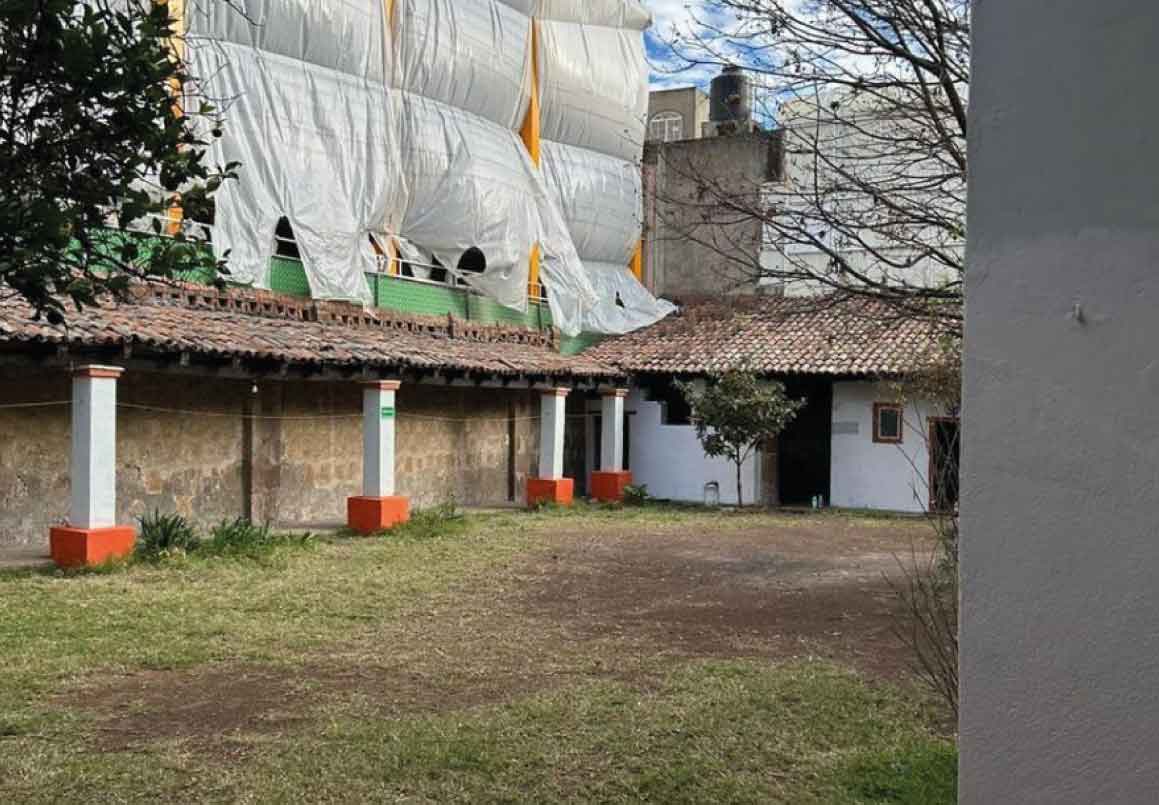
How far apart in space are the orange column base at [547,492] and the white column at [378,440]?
4175mm

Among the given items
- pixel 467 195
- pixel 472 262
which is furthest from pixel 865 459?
pixel 467 195

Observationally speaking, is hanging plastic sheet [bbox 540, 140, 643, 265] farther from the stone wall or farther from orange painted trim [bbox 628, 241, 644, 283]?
the stone wall

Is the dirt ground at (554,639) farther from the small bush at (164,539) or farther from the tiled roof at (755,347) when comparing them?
the tiled roof at (755,347)

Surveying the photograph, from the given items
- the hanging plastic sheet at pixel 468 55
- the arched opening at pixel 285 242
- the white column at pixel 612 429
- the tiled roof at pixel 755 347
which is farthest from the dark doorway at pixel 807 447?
the arched opening at pixel 285 242

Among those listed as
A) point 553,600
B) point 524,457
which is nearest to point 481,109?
point 524,457

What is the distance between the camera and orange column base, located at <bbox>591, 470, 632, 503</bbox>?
21.2 m

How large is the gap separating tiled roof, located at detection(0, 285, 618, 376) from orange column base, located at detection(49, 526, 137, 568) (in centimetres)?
199

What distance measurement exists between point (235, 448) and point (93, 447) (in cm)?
398

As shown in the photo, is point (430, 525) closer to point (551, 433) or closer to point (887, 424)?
point (551, 433)

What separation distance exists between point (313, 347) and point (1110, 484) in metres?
13.2

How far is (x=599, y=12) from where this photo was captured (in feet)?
78.5

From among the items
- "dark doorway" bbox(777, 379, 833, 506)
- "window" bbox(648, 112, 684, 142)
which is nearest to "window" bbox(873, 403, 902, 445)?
"dark doorway" bbox(777, 379, 833, 506)

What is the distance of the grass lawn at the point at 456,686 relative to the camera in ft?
16.9

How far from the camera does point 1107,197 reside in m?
2.72
